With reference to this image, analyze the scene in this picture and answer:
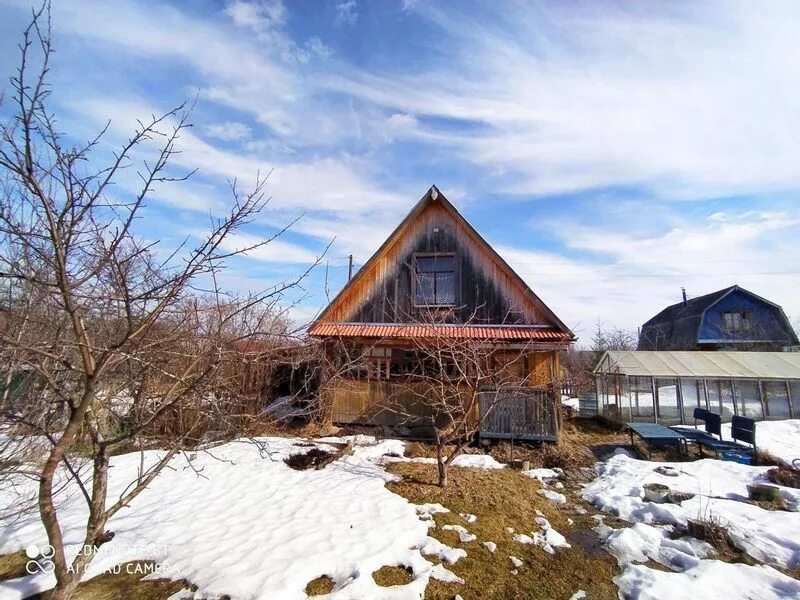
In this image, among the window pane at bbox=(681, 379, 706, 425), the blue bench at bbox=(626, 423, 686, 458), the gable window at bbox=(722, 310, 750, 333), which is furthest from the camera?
the gable window at bbox=(722, 310, 750, 333)

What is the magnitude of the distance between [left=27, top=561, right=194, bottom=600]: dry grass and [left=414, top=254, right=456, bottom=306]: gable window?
917 cm

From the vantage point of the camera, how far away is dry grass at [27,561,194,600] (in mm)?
4012

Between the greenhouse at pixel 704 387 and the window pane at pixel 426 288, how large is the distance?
759cm

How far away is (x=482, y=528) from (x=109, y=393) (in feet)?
16.7

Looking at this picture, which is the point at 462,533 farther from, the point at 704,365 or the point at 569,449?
the point at 704,365

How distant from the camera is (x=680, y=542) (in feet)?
17.3

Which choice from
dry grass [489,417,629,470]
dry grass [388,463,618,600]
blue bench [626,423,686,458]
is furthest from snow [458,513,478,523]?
blue bench [626,423,686,458]

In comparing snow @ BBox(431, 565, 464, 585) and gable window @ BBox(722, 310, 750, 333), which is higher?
gable window @ BBox(722, 310, 750, 333)

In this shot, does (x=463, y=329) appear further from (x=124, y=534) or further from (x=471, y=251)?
(x=124, y=534)

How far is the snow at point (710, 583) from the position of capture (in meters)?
4.18

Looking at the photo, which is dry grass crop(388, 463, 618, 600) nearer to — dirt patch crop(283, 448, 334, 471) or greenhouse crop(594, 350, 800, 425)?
dirt patch crop(283, 448, 334, 471)

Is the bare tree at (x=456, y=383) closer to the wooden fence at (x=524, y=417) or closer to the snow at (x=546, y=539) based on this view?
the wooden fence at (x=524, y=417)

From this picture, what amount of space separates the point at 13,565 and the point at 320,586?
11.8 feet

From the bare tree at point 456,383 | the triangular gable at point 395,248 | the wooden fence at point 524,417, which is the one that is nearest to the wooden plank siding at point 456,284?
the triangular gable at point 395,248
